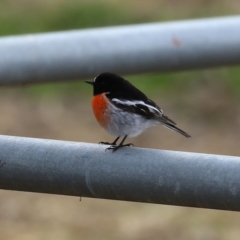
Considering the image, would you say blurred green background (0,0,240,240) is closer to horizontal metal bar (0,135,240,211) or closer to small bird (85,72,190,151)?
small bird (85,72,190,151)

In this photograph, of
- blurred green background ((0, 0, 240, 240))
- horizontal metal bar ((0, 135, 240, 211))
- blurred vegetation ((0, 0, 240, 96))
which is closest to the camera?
horizontal metal bar ((0, 135, 240, 211))

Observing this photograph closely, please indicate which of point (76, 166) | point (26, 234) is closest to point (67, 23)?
point (26, 234)

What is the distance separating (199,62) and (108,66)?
669 mm

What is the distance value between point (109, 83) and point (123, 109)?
8.5 inches

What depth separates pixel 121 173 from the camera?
2959 mm

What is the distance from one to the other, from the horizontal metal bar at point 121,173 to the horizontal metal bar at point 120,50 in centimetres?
151

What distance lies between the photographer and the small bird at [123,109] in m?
5.25

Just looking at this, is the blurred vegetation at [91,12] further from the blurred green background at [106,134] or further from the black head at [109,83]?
the black head at [109,83]

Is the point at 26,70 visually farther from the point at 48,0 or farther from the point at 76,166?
the point at 48,0

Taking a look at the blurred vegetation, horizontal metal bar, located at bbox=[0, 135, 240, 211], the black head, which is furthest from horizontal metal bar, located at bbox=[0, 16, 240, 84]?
the blurred vegetation

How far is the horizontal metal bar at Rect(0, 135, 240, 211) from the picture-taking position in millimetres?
2781

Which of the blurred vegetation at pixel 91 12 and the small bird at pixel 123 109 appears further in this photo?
the blurred vegetation at pixel 91 12

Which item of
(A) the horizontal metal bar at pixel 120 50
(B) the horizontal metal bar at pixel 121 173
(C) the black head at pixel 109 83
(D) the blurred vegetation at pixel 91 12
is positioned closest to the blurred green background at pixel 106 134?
(D) the blurred vegetation at pixel 91 12

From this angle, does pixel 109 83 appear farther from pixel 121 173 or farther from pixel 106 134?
pixel 106 134
